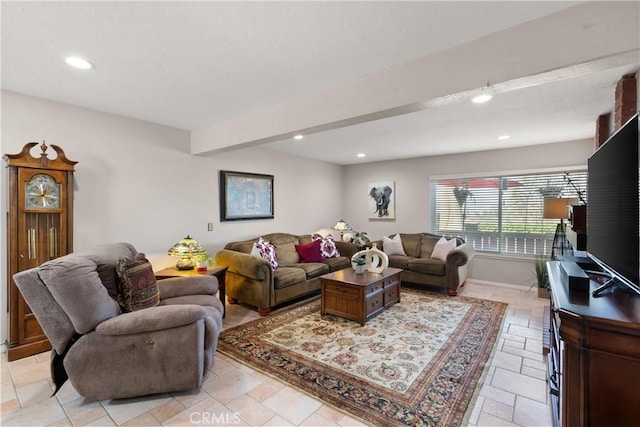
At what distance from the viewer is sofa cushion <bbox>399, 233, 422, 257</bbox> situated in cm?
525

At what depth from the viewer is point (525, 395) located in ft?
6.72

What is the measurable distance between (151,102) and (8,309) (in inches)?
87.4

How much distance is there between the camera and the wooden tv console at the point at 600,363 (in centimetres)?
104

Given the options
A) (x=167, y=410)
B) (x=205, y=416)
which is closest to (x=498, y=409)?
(x=205, y=416)

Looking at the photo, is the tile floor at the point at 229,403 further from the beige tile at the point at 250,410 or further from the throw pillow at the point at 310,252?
the throw pillow at the point at 310,252

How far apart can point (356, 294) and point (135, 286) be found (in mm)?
2112

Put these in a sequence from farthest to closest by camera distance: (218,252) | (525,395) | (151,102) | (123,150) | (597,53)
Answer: (218,252)
(123,150)
(151,102)
(525,395)
(597,53)

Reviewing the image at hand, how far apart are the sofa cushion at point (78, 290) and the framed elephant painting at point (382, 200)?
502cm

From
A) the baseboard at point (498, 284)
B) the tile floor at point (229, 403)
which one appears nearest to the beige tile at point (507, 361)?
the tile floor at point (229, 403)

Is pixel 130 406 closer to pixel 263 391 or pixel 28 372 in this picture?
pixel 263 391

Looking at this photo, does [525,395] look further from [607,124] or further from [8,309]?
[8,309]

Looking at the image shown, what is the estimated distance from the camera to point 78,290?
1.78m

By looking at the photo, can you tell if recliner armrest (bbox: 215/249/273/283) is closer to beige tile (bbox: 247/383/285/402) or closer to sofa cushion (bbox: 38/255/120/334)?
beige tile (bbox: 247/383/285/402)

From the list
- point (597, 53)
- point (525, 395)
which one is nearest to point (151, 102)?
point (597, 53)
